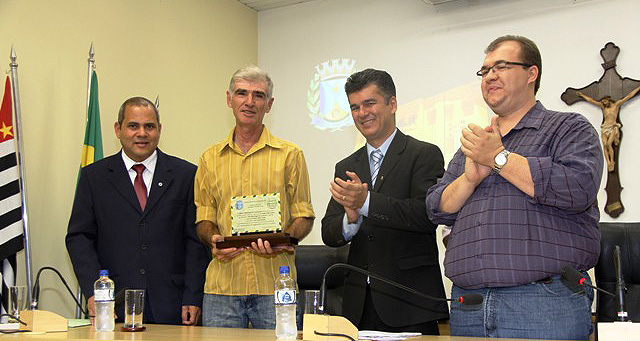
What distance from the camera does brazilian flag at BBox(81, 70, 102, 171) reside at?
169 inches

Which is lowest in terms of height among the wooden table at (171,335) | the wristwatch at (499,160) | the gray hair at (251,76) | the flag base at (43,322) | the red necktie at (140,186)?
the wooden table at (171,335)

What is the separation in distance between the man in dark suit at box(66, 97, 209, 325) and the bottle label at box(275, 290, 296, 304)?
3.77 ft

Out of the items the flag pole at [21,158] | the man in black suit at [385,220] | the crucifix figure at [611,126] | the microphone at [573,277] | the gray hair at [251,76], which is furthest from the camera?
the crucifix figure at [611,126]

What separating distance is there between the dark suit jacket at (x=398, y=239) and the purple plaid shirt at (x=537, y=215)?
304mm

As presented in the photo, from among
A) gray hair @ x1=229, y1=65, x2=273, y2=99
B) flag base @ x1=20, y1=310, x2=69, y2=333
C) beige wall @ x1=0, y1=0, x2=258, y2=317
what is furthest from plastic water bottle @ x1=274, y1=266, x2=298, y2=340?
beige wall @ x1=0, y1=0, x2=258, y2=317

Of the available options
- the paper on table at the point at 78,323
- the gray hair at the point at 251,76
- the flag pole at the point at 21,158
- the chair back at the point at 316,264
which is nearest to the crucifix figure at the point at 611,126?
the chair back at the point at 316,264

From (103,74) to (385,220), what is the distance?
2.92 metres

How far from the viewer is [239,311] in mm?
2840

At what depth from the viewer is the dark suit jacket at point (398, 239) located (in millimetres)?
2611

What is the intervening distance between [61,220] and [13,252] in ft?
1.91

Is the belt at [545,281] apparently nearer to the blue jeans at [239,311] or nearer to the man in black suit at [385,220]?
the man in black suit at [385,220]

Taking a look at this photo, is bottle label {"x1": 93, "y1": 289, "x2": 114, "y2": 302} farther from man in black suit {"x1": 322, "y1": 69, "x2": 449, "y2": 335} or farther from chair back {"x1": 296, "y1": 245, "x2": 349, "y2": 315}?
chair back {"x1": 296, "y1": 245, "x2": 349, "y2": 315}

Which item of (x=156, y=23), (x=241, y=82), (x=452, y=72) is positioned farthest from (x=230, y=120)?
(x=241, y=82)

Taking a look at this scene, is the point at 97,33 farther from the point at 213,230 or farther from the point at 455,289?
the point at 455,289
